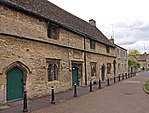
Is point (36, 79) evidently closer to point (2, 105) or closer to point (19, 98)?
point (19, 98)

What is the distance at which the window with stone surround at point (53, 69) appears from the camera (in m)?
15.5

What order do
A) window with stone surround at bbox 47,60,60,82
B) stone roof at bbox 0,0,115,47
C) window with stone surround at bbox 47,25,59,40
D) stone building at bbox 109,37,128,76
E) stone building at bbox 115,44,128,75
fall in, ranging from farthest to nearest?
stone building at bbox 115,44,128,75 < stone building at bbox 109,37,128,76 < window with stone surround at bbox 47,25,59,40 < window with stone surround at bbox 47,60,60,82 < stone roof at bbox 0,0,115,47

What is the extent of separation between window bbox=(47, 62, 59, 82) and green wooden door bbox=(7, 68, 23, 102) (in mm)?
3212

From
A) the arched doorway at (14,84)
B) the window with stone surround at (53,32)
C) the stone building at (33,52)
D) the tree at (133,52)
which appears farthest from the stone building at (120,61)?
the tree at (133,52)

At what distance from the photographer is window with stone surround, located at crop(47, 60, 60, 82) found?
15534 millimetres

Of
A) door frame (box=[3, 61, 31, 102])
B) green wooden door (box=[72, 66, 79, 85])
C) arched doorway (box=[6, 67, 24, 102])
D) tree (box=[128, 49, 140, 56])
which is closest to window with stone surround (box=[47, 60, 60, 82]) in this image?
door frame (box=[3, 61, 31, 102])

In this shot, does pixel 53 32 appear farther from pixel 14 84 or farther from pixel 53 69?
pixel 14 84

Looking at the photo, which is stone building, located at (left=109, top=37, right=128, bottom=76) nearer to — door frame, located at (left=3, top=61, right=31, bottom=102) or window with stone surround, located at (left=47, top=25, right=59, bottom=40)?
window with stone surround, located at (left=47, top=25, right=59, bottom=40)

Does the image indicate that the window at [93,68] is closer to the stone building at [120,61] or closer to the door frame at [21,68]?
the door frame at [21,68]

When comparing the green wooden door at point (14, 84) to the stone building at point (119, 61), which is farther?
the stone building at point (119, 61)

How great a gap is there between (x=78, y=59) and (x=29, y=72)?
Answer: 26.8 feet

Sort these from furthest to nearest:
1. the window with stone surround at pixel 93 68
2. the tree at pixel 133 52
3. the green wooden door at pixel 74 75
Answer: the tree at pixel 133 52
the window with stone surround at pixel 93 68
the green wooden door at pixel 74 75

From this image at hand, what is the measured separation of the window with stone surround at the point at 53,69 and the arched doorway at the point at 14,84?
315 centimetres

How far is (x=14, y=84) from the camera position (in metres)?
12.1
